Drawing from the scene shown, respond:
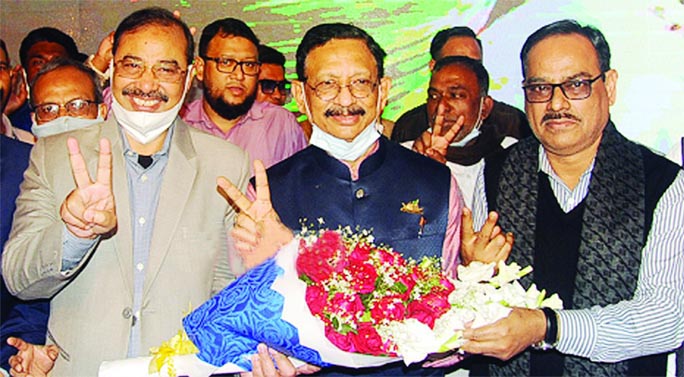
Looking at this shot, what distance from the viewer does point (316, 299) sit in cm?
239

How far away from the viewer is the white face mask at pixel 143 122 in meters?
3.06

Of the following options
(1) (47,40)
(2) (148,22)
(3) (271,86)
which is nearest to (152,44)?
(2) (148,22)

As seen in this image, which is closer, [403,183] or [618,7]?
[403,183]

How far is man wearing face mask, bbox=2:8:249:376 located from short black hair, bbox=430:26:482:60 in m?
2.42

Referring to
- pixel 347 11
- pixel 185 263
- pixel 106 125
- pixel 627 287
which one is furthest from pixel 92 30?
pixel 627 287

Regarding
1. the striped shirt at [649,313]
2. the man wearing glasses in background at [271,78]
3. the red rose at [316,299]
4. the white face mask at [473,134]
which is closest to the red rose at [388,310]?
the red rose at [316,299]

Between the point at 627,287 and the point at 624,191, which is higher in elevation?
the point at 624,191

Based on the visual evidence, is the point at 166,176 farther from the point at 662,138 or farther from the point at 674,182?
the point at 662,138

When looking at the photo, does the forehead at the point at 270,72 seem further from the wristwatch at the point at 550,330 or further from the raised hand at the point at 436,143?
the wristwatch at the point at 550,330

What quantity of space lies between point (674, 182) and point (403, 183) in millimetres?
941

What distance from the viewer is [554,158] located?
3164mm

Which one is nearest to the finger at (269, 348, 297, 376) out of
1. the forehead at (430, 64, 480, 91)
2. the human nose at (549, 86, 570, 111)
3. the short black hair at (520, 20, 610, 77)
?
the human nose at (549, 86, 570, 111)

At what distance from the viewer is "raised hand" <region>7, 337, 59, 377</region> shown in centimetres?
287

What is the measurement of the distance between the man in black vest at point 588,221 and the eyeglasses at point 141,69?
127cm
